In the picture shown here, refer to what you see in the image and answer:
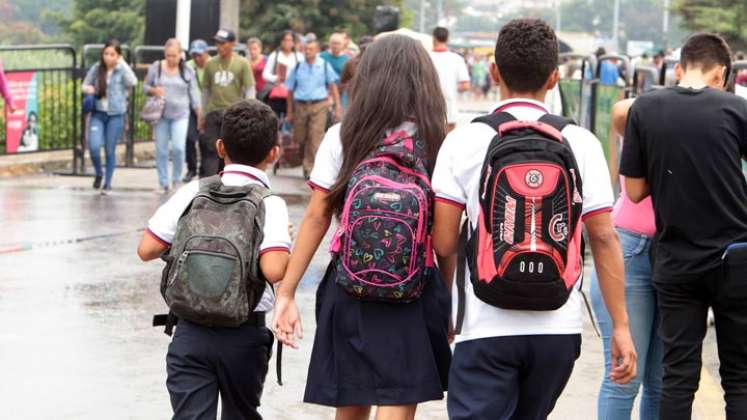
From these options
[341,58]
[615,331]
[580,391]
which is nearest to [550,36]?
[615,331]

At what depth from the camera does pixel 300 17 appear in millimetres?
41719

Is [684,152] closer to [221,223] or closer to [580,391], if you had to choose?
[221,223]

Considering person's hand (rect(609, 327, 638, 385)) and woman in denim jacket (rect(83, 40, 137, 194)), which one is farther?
woman in denim jacket (rect(83, 40, 137, 194))

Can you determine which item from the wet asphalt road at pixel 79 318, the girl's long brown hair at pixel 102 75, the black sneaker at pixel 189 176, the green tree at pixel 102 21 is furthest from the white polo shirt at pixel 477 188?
the green tree at pixel 102 21

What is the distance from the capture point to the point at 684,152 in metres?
4.88

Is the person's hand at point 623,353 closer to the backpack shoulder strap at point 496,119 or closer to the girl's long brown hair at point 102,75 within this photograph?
the backpack shoulder strap at point 496,119

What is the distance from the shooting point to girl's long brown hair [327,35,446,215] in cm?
460

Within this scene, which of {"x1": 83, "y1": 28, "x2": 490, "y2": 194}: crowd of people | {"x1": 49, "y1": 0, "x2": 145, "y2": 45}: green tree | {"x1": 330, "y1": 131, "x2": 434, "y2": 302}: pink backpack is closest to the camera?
{"x1": 330, "y1": 131, "x2": 434, "y2": 302}: pink backpack

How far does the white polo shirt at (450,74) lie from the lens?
43.2 feet

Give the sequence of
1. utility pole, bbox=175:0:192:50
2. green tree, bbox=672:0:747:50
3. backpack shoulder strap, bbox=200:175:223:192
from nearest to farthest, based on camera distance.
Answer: backpack shoulder strap, bbox=200:175:223:192 < utility pole, bbox=175:0:192:50 < green tree, bbox=672:0:747:50

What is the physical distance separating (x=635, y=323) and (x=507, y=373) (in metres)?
1.31

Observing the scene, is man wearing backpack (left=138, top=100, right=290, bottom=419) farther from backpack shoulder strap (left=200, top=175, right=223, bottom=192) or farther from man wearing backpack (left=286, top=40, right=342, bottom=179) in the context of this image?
man wearing backpack (left=286, top=40, right=342, bottom=179)

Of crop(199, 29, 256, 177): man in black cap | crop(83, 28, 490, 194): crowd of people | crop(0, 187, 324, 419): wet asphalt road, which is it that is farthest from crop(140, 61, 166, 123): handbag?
crop(0, 187, 324, 419): wet asphalt road

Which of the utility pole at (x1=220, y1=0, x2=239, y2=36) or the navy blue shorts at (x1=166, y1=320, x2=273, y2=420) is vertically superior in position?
the utility pole at (x1=220, y1=0, x2=239, y2=36)
